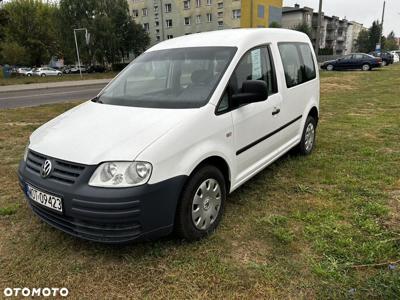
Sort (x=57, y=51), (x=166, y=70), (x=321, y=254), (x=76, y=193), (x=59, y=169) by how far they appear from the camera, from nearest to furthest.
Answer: (x=76, y=193)
(x=59, y=169)
(x=321, y=254)
(x=166, y=70)
(x=57, y=51)

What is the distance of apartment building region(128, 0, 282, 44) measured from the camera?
52.1 m

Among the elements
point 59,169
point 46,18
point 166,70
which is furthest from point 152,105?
point 46,18

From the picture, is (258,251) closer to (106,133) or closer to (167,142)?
(167,142)

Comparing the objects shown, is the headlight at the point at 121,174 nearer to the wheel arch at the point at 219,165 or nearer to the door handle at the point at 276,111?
the wheel arch at the point at 219,165

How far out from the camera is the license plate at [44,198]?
260 centimetres

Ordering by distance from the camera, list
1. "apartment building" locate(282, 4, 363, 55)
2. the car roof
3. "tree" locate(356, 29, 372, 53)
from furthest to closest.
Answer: "tree" locate(356, 29, 372, 53) < "apartment building" locate(282, 4, 363, 55) < the car roof

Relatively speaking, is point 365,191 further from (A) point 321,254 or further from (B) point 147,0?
(B) point 147,0

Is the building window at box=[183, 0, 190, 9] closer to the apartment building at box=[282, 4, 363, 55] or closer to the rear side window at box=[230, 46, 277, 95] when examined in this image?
the apartment building at box=[282, 4, 363, 55]

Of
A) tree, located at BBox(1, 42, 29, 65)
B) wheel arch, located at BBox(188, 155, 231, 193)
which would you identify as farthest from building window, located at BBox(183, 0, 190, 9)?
wheel arch, located at BBox(188, 155, 231, 193)

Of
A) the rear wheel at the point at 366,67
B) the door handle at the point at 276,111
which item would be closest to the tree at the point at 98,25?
the rear wheel at the point at 366,67

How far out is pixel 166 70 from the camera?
12.2ft

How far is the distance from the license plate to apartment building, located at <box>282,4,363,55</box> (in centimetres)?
6460

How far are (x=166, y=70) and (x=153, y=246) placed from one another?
1.90m

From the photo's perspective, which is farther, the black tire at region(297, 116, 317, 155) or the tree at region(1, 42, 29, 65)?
the tree at region(1, 42, 29, 65)
